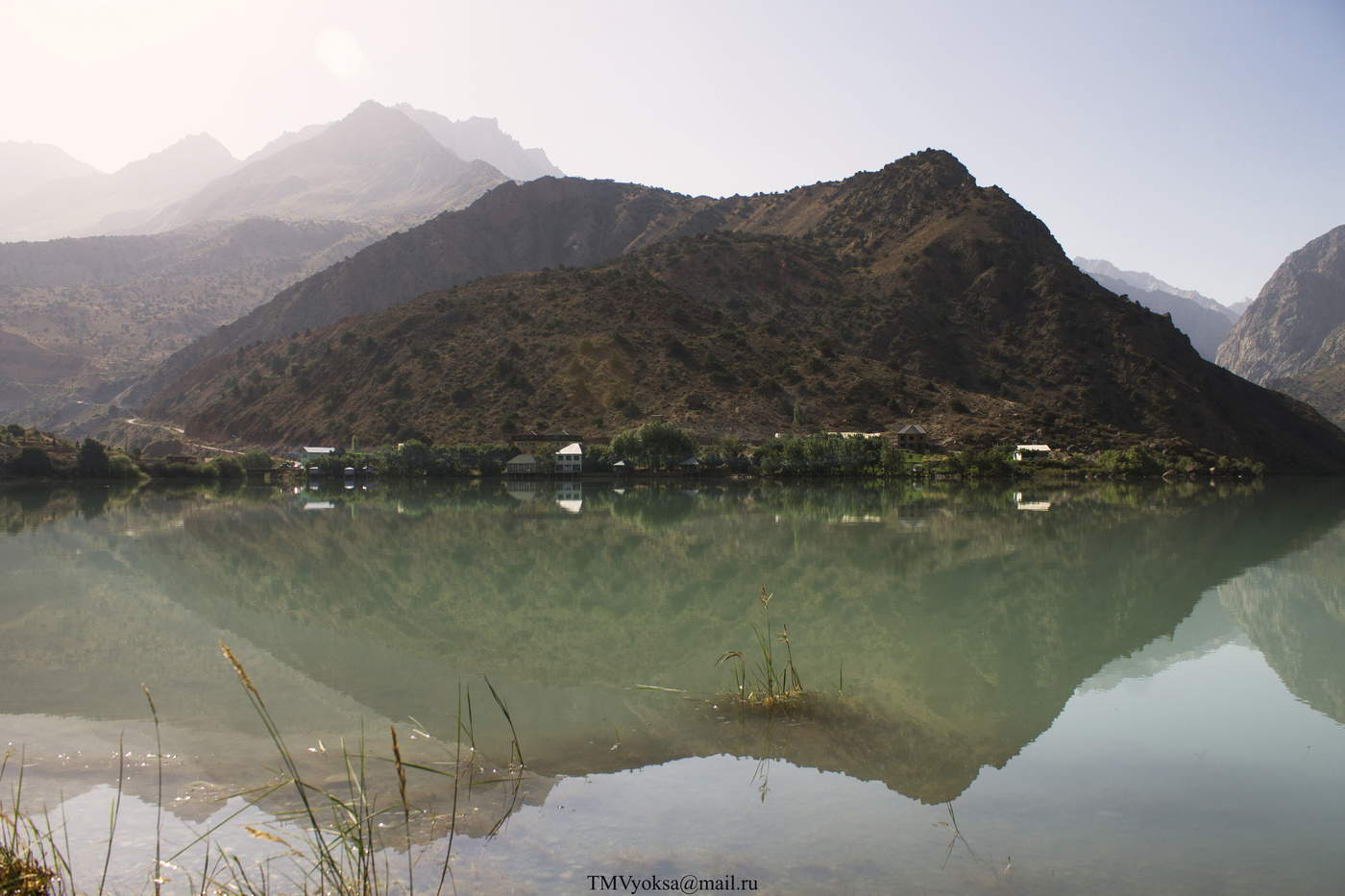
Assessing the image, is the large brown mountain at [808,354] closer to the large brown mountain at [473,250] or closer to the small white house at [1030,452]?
the small white house at [1030,452]

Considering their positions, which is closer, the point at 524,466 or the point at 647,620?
the point at 647,620

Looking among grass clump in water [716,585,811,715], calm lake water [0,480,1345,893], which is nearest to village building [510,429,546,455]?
calm lake water [0,480,1345,893]

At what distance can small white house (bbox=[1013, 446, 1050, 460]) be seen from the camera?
58531 mm

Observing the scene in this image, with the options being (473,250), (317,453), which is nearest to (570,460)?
(317,453)

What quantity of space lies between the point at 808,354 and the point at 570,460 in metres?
28.4

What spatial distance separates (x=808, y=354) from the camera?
239ft

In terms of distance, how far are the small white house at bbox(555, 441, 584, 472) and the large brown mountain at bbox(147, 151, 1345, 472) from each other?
20.0 ft

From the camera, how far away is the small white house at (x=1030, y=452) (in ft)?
192

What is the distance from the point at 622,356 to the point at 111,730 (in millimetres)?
60985

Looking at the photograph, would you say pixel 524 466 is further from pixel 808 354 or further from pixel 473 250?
pixel 473 250

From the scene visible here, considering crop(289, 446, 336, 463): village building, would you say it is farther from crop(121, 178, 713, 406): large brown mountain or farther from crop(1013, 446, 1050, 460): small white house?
crop(1013, 446, 1050, 460): small white house

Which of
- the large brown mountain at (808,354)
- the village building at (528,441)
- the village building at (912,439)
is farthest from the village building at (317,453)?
Result: the village building at (912,439)

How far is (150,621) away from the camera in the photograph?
13.1m

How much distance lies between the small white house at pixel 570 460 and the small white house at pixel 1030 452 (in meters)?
33.3
